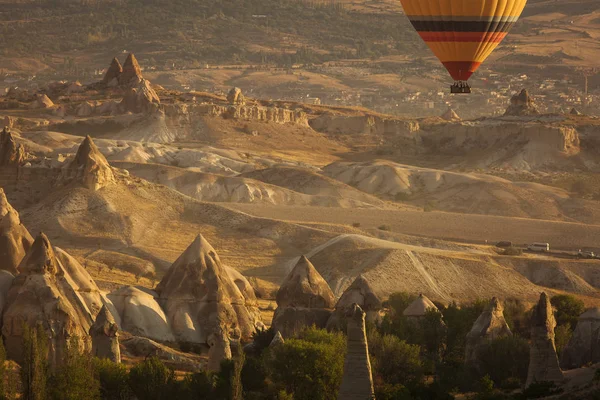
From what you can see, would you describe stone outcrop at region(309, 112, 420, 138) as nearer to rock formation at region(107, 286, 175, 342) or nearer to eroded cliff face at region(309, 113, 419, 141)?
eroded cliff face at region(309, 113, 419, 141)

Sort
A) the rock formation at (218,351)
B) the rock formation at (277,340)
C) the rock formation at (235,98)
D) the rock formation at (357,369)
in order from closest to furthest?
the rock formation at (357,369)
the rock formation at (218,351)
the rock formation at (277,340)
the rock formation at (235,98)

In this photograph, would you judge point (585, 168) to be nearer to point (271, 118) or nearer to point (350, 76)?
point (271, 118)

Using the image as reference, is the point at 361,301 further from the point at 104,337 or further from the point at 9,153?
the point at 9,153

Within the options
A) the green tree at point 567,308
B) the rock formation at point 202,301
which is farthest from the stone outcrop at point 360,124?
the rock formation at point 202,301

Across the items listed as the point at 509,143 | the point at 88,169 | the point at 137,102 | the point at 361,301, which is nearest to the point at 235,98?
the point at 137,102

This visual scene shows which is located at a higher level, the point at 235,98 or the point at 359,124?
the point at 235,98

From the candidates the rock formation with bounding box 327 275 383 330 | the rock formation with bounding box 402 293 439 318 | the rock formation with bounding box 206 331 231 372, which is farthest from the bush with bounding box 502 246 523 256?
the rock formation with bounding box 206 331 231 372

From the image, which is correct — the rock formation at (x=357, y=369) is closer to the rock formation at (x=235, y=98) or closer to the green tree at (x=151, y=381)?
the green tree at (x=151, y=381)
